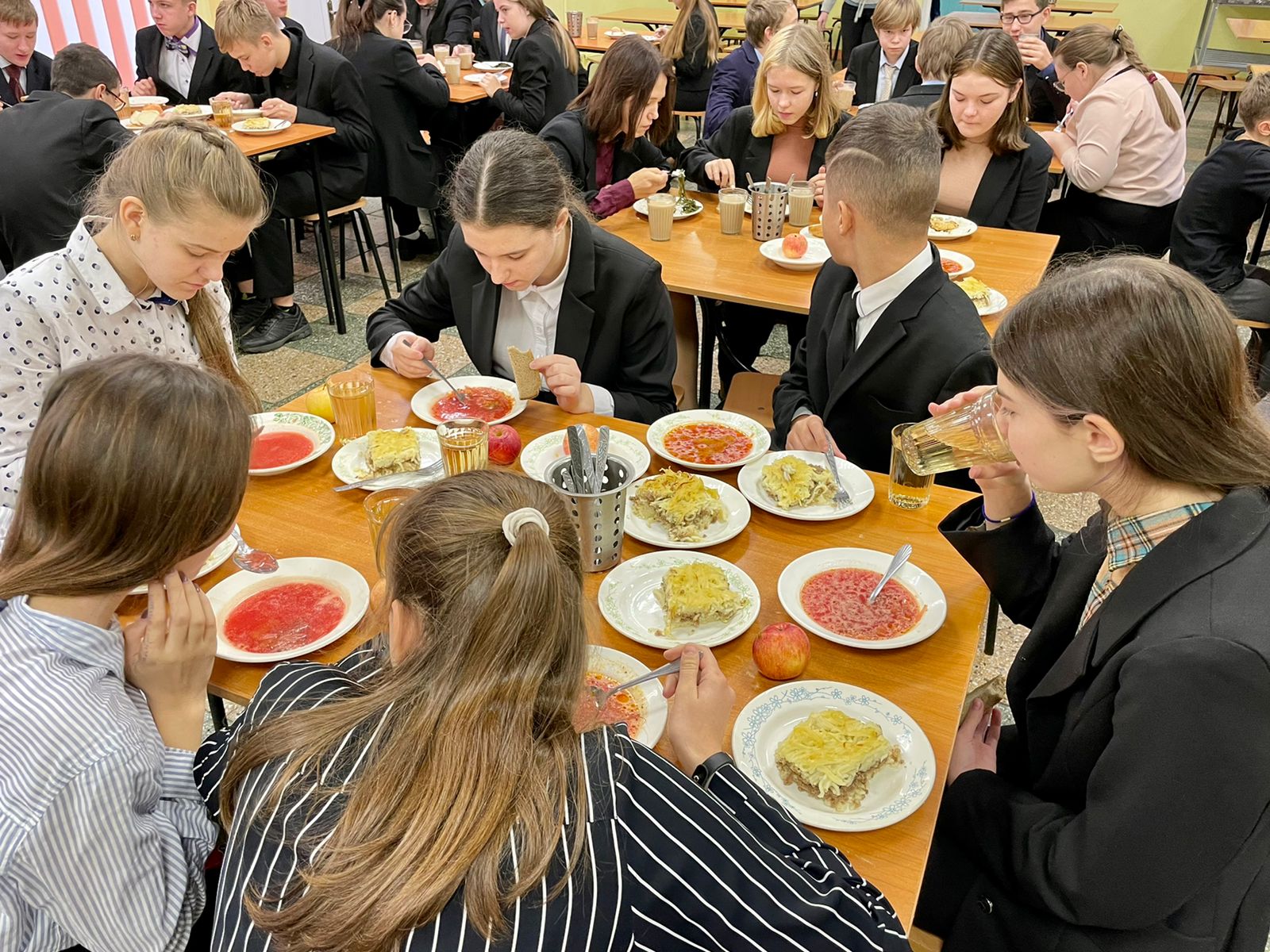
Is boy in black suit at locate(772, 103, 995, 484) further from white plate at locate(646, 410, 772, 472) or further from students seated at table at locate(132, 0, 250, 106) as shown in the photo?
students seated at table at locate(132, 0, 250, 106)

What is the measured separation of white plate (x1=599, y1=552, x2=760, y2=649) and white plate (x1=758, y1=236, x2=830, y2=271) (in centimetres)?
176

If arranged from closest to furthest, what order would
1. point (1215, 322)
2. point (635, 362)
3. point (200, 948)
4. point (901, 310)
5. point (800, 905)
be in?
1. point (800, 905)
2. point (1215, 322)
3. point (200, 948)
4. point (901, 310)
5. point (635, 362)

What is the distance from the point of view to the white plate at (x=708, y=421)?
2.07 metres

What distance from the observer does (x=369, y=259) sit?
20.4 ft

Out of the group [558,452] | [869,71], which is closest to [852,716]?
[558,452]

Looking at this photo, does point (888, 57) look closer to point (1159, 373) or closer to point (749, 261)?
point (749, 261)

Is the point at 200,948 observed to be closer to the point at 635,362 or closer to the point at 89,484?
the point at 89,484

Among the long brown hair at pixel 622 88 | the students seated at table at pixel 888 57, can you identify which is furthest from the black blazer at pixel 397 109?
the students seated at table at pixel 888 57

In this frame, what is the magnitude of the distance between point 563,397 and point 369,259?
444 centimetres

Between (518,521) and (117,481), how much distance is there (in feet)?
2.04

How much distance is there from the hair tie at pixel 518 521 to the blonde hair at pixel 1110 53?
177 inches

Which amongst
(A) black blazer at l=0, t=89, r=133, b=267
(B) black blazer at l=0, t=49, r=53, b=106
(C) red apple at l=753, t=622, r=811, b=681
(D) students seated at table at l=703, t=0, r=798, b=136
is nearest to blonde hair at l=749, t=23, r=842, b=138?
(D) students seated at table at l=703, t=0, r=798, b=136

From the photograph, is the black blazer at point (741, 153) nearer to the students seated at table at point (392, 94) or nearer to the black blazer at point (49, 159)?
the students seated at table at point (392, 94)

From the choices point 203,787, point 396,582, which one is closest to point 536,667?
point 396,582
